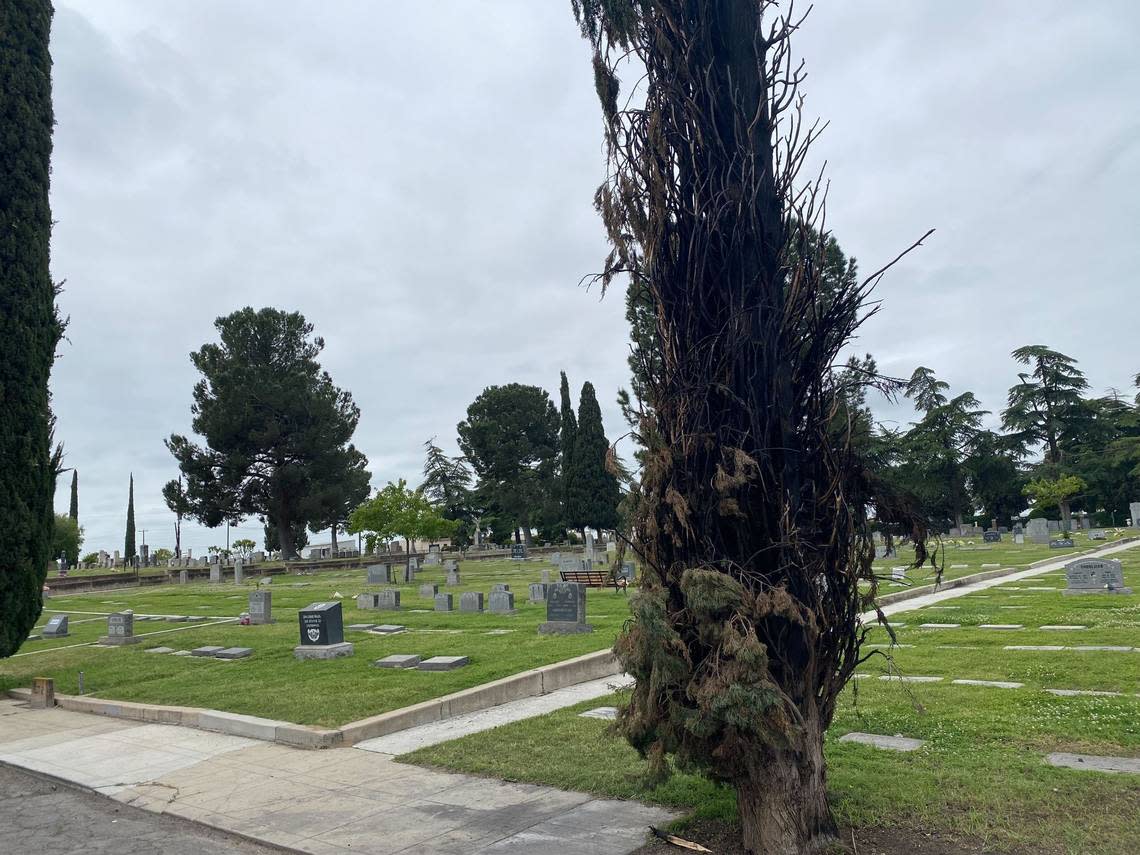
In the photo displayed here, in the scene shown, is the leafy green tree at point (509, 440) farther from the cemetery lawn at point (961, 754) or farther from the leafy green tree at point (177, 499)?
the cemetery lawn at point (961, 754)

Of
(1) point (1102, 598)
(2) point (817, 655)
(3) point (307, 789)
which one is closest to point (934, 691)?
(2) point (817, 655)

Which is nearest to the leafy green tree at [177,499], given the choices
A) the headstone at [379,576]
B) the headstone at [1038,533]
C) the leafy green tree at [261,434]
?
the leafy green tree at [261,434]

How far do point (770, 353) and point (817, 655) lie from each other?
185 cm

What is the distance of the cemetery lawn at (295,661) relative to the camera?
10008 millimetres

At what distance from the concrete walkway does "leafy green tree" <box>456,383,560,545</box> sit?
64.9 metres

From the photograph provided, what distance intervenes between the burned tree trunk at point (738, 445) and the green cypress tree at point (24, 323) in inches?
464

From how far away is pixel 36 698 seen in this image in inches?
467

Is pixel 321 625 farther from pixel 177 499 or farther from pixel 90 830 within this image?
pixel 177 499

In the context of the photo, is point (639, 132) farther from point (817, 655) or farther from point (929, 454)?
point (929, 454)

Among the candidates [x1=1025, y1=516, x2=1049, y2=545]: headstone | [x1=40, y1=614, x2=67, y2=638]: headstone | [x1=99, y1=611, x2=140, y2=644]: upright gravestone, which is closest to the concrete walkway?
[x1=99, y1=611, x2=140, y2=644]: upright gravestone

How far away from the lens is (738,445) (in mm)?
4750

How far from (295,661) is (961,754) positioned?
10.4 meters

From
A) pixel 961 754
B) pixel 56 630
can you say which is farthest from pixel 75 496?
pixel 961 754

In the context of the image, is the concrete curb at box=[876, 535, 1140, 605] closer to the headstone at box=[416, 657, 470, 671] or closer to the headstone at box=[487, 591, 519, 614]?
the headstone at box=[487, 591, 519, 614]
